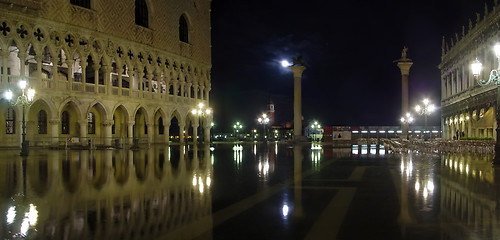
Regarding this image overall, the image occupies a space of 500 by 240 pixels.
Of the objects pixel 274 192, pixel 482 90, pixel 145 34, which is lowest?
pixel 274 192

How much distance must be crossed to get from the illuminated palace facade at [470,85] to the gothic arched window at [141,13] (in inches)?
1349

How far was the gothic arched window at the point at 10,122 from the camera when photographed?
37312 mm

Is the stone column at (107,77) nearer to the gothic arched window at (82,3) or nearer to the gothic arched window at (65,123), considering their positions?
the gothic arched window at (65,123)

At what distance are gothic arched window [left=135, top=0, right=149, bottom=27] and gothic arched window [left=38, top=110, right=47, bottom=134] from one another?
13.9m

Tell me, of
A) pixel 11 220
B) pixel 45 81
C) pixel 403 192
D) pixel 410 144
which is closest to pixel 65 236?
pixel 11 220

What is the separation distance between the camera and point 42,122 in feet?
133

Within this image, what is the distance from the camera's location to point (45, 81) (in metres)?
36.7

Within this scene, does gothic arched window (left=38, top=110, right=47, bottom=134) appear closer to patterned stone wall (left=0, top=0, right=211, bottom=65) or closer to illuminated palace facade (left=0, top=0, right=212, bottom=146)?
illuminated palace facade (left=0, top=0, right=212, bottom=146)

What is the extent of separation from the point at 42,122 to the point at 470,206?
39.6 meters

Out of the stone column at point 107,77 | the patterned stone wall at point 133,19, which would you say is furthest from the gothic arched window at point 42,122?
the patterned stone wall at point 133,19

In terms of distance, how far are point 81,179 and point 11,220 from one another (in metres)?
6.17

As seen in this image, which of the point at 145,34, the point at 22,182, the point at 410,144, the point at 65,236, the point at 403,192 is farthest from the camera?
the point at 145,34

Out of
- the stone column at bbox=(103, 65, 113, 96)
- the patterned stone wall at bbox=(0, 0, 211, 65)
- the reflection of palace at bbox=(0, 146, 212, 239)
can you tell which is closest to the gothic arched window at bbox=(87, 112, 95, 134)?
the stone column at bbox=(103, 65, 113, 96)

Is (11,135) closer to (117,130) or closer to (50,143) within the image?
(50,143)
